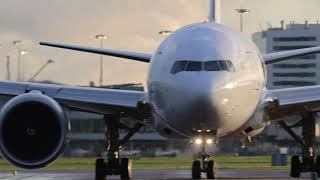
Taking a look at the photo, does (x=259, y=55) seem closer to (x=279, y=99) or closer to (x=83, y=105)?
(x=279, y=99)

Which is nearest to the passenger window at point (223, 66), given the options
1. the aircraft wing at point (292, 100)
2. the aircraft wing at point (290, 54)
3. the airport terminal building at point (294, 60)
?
the aircraft wing at point (292, 100)

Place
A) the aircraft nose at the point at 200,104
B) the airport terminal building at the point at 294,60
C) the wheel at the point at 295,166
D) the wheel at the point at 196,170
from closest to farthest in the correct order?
the aircraft nose at the point at 200,104 < the wheel at the point at 196,170 < the wheel at the point at 295,166 < the airport terminal building at the point at 294,60

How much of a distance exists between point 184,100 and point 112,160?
6449 millimetres

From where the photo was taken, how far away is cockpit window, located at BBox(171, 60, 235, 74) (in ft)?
67.3

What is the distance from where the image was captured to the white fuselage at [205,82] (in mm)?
20031

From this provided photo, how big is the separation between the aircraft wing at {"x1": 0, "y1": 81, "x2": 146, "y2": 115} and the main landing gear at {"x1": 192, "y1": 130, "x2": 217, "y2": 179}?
2046mm

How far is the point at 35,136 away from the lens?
22094 millimetres

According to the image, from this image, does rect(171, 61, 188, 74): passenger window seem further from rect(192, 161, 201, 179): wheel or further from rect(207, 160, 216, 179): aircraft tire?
rect(192, 161, 201, 179): wheel

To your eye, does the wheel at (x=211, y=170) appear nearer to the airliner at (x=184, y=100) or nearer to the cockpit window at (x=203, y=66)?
the airliner at (x=184, y=100)

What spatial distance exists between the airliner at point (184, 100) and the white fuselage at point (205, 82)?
2cm

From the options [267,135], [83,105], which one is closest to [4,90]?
[83,105]

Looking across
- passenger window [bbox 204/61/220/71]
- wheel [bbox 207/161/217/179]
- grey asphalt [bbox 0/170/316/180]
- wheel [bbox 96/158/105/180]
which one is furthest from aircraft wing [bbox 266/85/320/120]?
wheel [bbox 96/158/105/180]

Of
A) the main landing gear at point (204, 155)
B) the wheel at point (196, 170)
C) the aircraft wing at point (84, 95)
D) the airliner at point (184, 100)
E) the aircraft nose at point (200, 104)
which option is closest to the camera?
the aircraft nose at point (200, 104)

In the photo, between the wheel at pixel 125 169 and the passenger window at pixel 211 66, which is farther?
the wheel at pixel 125 169
